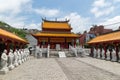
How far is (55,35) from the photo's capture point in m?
40.2

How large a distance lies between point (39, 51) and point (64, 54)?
434cm

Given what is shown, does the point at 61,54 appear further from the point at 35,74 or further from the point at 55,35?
the point at 35,74

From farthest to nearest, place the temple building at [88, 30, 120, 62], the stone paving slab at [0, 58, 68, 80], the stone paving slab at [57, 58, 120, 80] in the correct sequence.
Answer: the temple building at [88, 30, 120, 62]
the stone paving slab at [0, 58, 68, 80]
the stone paving slab at [57, 58, 120, 80]

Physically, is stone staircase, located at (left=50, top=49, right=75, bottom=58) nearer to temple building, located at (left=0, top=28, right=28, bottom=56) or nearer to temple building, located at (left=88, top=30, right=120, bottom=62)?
temple building, located at (left=88, top=30, right=120, bottom=62)

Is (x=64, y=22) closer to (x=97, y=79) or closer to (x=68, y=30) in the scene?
(x=68, y=30)

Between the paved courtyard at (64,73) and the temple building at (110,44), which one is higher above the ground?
the temple building at (110,44)

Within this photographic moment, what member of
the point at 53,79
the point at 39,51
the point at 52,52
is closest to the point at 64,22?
the point at 52,52

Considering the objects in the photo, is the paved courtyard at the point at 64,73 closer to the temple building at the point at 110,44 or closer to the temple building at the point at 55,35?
the temple building at the point at 110,44

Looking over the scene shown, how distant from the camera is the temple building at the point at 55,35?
133ft

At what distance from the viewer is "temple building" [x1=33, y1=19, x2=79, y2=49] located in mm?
40484

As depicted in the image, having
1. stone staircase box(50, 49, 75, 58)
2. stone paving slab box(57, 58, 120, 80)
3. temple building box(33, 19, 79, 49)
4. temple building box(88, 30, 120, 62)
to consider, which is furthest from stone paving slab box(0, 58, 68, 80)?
temple building box(33, 19, 79, 49)

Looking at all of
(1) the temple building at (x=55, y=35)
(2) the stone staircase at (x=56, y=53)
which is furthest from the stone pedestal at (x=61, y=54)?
(1) the temple building at (x=55, y=35)

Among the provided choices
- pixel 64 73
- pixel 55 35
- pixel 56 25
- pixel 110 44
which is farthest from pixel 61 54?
pixel 64 73

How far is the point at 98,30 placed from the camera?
3378 inches
